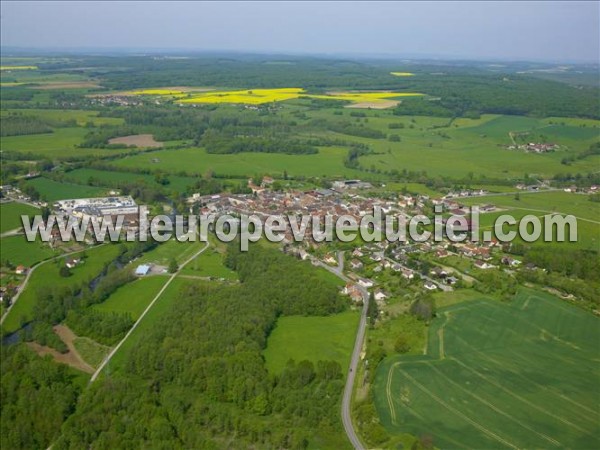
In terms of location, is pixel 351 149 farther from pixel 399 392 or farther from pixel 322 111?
pixel 399 392

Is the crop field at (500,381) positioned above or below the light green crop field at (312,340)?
above

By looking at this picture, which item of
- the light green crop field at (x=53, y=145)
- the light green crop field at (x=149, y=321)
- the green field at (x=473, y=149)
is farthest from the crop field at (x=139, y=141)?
the light green crop field at (x=149, y=321)

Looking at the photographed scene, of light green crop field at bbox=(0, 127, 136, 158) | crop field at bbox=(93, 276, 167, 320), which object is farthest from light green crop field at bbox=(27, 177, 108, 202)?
crop field at bbox=(93, 276, 167, 320)

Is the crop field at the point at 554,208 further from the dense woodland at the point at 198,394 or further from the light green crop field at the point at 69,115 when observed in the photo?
the light green crop field at the point at 69,115

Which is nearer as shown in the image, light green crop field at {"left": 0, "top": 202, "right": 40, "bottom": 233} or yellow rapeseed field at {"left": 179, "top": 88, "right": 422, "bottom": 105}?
light green crop field at {"left": 0, "top": 202, "right": 40, "bottom": 233}

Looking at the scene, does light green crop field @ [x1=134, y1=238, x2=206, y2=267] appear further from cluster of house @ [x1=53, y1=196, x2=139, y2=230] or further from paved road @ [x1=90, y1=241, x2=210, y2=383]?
cluster of house @ [x1=53, y1=196, x2=139, y2=230]
